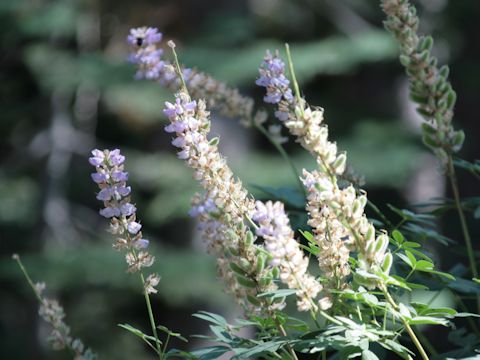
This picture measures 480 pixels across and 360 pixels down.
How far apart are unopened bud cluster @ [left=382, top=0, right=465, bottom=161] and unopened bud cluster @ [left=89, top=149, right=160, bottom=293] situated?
515 millimetres

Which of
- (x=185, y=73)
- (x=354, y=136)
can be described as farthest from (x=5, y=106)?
(x=185, y=73)

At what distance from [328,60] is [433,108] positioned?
7019 mm

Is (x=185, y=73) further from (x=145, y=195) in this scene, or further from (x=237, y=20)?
(x=145, y=195)

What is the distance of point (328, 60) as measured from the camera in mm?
8406

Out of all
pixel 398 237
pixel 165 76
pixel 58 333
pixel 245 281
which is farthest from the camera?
pixel 165 76

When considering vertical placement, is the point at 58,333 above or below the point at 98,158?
below

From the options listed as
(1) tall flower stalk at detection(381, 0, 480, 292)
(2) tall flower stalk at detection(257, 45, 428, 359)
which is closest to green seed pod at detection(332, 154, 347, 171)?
(2) tall flower stalk at detection(257, 45, 428, 359)

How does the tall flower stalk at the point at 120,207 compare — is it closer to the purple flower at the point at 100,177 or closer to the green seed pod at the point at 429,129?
the purple flower at the point at 100,177

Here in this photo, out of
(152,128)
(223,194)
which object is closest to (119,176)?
(223,194)

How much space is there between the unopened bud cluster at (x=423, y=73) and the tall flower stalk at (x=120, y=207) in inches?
20.3

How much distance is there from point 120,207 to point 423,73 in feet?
1.83

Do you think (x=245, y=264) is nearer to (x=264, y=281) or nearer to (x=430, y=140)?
(x=264, y=281)

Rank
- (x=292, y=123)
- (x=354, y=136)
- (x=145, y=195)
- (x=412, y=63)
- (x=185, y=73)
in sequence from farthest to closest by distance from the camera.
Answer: (x=145, y=195) < (x=354, y=136) < (x=185, y=73) < (x=412, y=63) < (x=292, y=123)

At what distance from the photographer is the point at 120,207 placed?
126 cm
